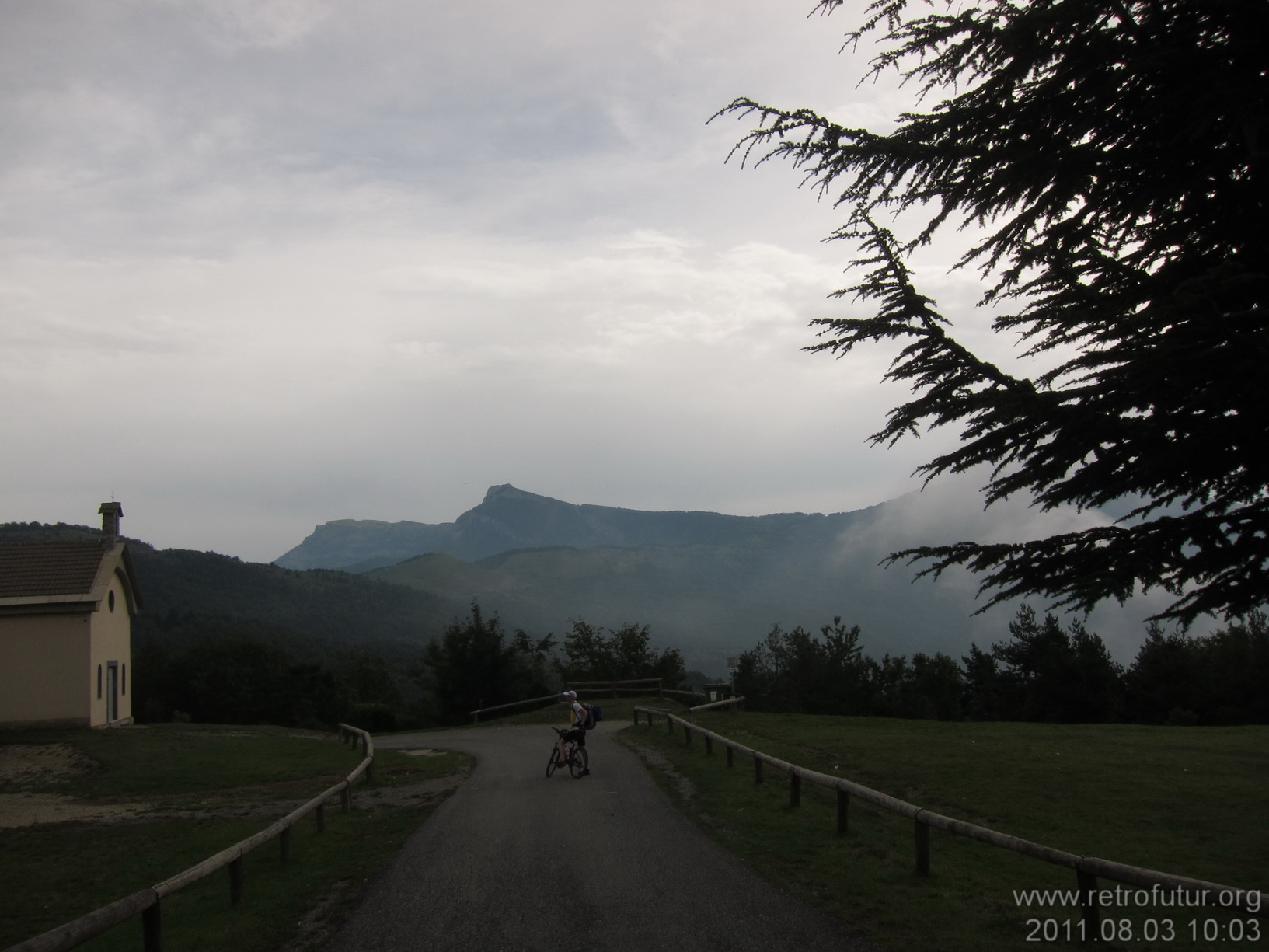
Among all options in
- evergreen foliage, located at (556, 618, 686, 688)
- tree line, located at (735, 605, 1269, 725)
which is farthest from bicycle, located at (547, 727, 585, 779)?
evergreen foliage, located at (556, 618, 686, 688)

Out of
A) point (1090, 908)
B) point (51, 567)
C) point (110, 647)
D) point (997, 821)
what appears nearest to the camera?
point (1090, 908)

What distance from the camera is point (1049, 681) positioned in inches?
1896

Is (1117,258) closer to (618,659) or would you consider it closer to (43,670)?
(43,670)

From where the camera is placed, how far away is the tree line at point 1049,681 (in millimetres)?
42125

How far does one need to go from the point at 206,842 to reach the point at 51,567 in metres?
21.9

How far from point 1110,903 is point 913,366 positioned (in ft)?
16.3

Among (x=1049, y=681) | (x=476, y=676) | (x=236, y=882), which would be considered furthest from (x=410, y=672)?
(x=236, y=882)

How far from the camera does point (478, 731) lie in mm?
32062

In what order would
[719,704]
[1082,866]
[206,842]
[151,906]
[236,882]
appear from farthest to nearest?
[719,704], [206,842], [236,882], [151,906], [1082,866]

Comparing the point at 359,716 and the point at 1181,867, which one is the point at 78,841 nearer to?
the point at 1181,867

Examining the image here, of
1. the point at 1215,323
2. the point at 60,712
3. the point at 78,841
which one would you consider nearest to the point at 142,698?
the point at 60,712

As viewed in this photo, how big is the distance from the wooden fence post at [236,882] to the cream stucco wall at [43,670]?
23.0 m

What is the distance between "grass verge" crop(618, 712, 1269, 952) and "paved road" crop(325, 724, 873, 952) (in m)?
0.51
